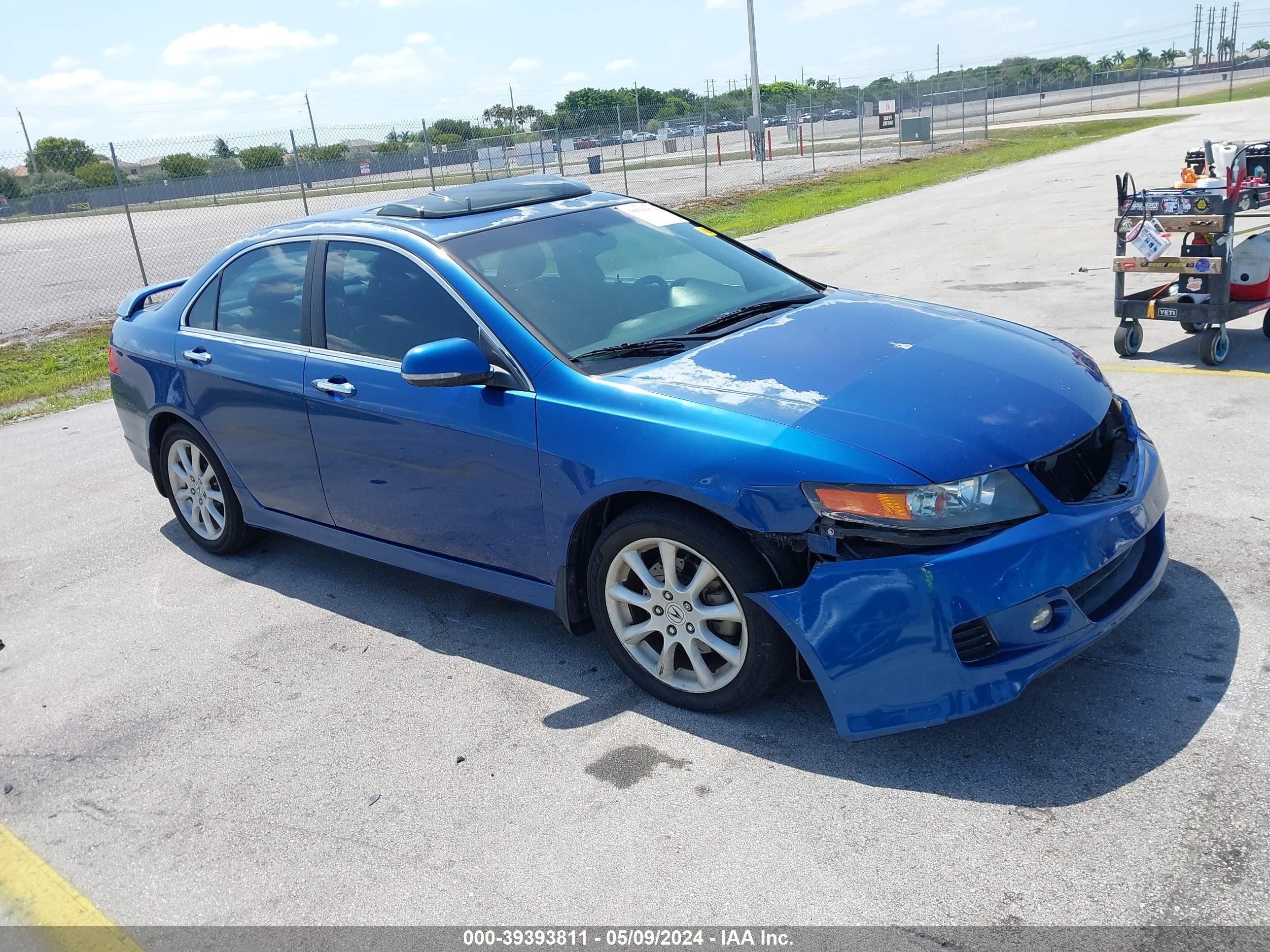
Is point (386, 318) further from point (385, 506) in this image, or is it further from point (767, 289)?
point (767, 289)

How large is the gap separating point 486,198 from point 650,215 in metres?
0.77

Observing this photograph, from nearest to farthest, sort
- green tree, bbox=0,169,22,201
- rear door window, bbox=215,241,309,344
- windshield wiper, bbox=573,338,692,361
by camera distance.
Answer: windshield wiper, bbox=573,338,692,361 < rear door window, bbox=215,241,309,344 < green tree, bbox=0,169,22,201

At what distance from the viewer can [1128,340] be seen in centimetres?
787

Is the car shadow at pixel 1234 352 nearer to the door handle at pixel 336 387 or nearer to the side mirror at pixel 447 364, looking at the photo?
the side mirror at pixel 447 364

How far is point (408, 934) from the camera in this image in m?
2.86

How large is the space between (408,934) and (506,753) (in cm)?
85

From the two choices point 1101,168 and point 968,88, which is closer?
point 1101,168

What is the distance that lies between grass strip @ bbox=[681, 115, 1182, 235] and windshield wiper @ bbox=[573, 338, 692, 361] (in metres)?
12.7

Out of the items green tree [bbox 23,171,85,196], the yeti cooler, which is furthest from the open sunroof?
green tree [bbox 23,171,85,196]

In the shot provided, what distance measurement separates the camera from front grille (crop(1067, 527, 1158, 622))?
132 inches

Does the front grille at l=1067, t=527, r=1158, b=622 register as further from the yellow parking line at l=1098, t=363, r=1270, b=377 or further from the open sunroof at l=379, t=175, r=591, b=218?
the yellow parking line at l=1098, t=363, r=1270, b=377

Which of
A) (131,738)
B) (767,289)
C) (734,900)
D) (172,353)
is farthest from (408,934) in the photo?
(172,353)

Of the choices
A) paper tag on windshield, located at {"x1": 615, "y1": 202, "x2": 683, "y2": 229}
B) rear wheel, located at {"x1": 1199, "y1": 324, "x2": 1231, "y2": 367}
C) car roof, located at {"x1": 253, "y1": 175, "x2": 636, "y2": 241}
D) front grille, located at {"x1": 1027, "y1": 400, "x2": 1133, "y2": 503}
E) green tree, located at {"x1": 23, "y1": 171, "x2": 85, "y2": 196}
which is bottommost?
rear wheel, located at {"x1": 1199, "y1": 324, "x2": 1231, "y2": 367}

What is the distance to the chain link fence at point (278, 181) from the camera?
68.4 ft
